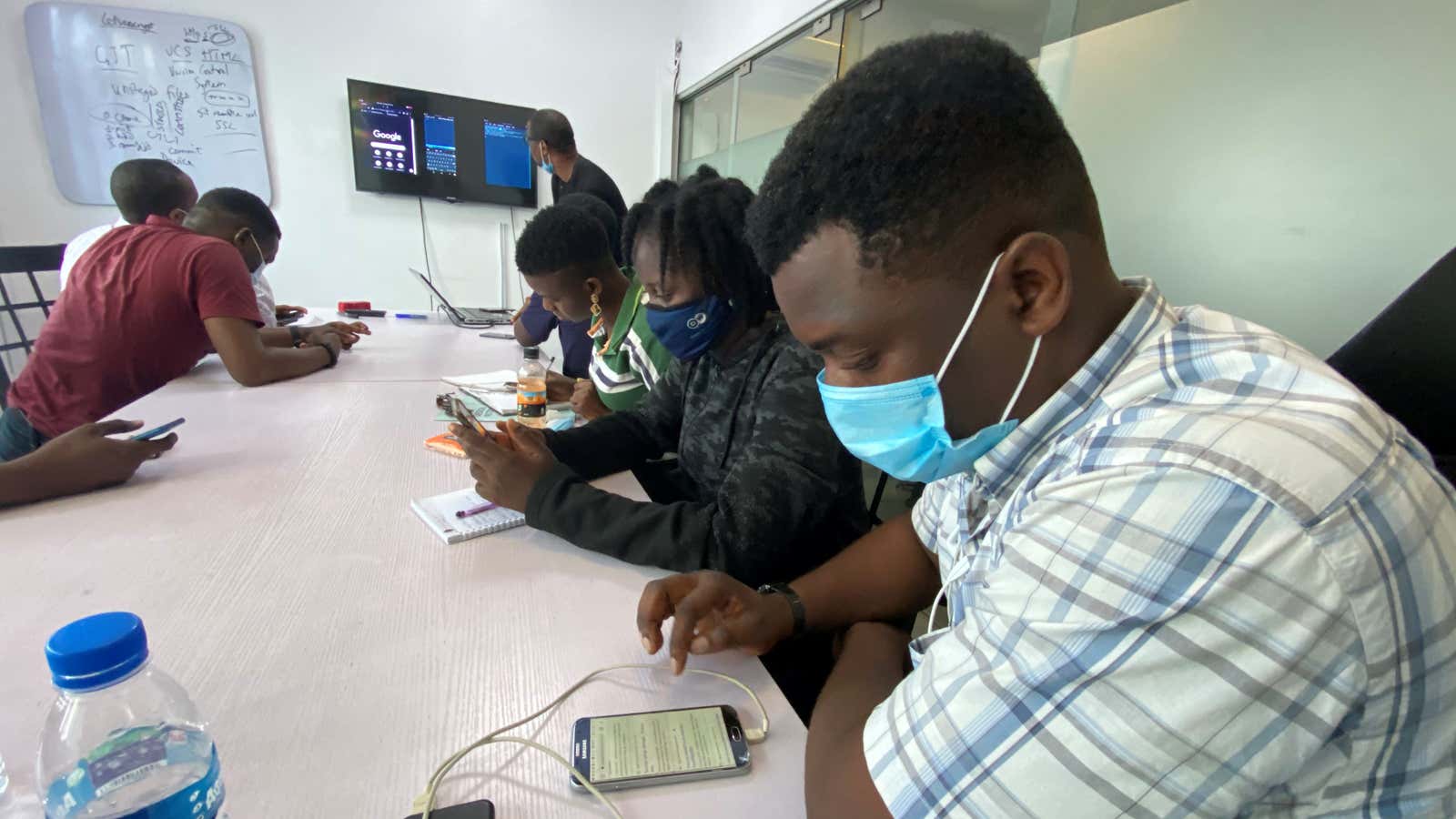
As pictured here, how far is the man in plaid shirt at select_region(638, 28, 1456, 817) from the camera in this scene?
14.2 inches

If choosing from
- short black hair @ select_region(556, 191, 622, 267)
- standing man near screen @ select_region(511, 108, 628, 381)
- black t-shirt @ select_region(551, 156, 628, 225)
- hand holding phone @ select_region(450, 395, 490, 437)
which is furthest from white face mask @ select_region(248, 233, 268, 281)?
hand holding phone @ select_region(450, 395, 490, 437)

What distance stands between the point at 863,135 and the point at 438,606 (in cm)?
69

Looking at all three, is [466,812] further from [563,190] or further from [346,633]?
[563,190]

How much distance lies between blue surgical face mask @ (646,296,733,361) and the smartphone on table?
708 mm

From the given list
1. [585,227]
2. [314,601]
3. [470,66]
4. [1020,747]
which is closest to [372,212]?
[470,66]

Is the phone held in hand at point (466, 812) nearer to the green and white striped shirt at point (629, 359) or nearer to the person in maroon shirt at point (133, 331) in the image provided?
the green and white striped shirt at point (629, 359)

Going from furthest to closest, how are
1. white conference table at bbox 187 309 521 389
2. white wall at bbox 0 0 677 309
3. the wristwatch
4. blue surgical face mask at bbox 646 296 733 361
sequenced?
white wall at bbox 0 0 677 309
white conference table at bbox 187 309 521 389
blue surgical face mask at bbox 646 296 733 361
the wristwatch

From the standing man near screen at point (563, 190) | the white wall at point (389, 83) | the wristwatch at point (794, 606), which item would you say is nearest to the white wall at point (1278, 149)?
the wristwatch at point (794, 606)

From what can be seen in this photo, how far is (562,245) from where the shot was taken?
174 centimetres

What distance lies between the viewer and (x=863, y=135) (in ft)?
1.65

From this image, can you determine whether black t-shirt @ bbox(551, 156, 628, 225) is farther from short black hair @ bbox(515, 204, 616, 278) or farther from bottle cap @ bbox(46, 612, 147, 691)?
bottle cap @ bbox(46, 612, 147, 691)

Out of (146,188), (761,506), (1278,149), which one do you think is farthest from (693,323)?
(146,188)

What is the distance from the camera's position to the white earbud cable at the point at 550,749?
1.63 feet

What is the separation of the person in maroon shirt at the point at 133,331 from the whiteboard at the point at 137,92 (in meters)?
2.46
